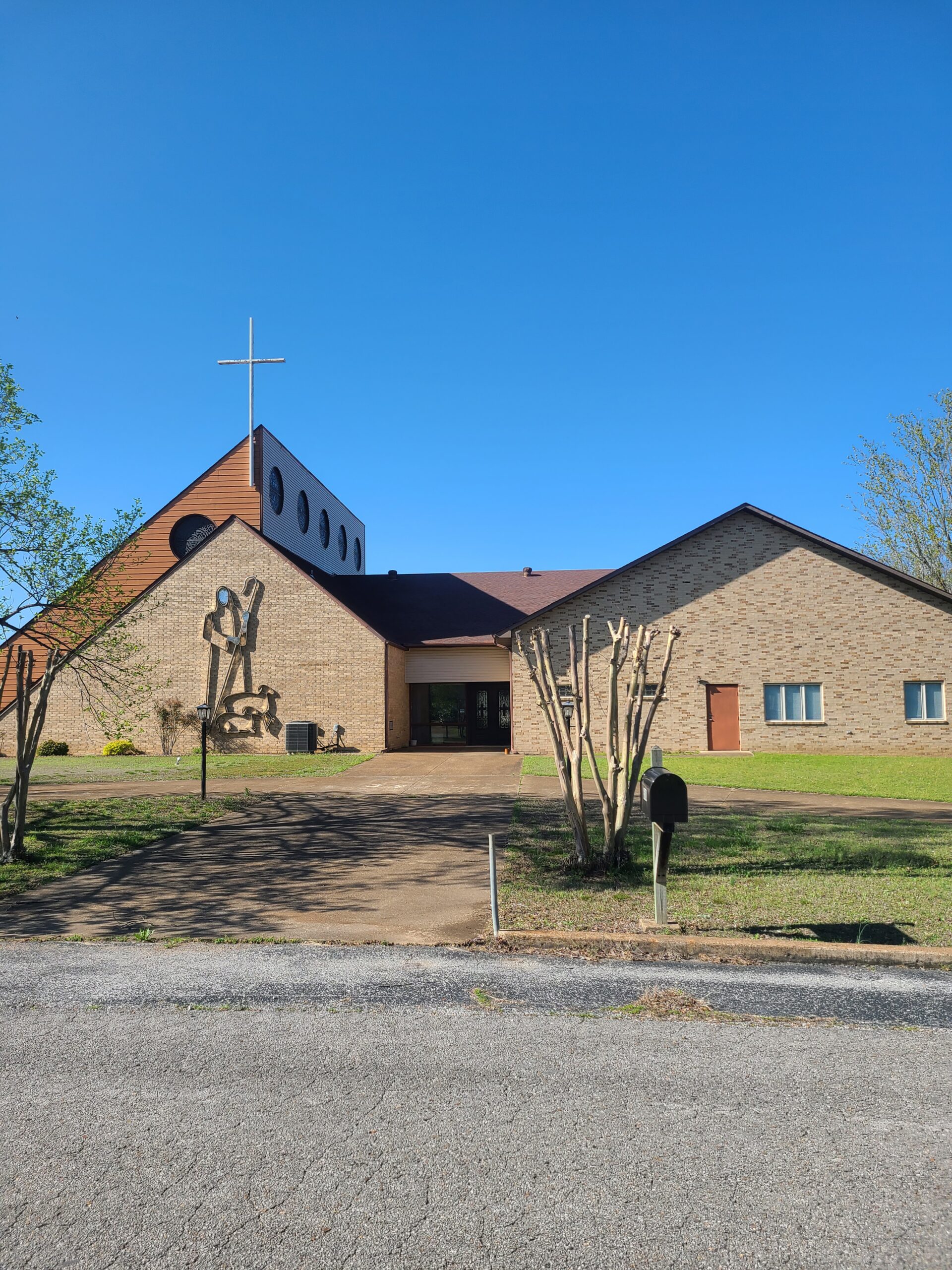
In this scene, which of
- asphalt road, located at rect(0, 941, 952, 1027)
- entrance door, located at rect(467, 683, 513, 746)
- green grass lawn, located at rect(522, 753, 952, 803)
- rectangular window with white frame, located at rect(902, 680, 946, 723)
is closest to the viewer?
asphalt road, located at rect(0, 941, 952, 1027)

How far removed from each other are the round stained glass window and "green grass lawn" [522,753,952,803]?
15494mm

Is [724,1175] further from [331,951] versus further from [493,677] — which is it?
[493,677]

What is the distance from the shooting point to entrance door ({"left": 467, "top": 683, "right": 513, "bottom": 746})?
3136 cm

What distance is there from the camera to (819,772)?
19.9 m

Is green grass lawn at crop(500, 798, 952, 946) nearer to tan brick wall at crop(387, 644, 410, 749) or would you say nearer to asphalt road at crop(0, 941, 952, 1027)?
asphalt road at crop(0, 941, 952, 1027)

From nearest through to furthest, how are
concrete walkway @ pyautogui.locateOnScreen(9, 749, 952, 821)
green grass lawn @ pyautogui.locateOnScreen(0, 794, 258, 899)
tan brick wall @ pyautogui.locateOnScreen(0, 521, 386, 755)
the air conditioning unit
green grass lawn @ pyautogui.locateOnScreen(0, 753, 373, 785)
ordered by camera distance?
green grass lawn @ pyautogui.locateOnScreen(0, 794, 258, 899) < concrete walkway @ pyautogui.locateOnScreen(9, 749, 952, 821) < green grass lawn @ pyautogui.locateOnScreen(0, 753, 373, 785) < the air conditioning unit < tan brick wall @ pyautogui.locateOnScreen(0, 521, 386, 755)

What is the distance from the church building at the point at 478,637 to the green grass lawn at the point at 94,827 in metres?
9.15

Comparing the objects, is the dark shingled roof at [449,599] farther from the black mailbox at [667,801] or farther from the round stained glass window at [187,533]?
the black mailbox at [667,801]

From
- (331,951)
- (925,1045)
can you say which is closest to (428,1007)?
(331,951)

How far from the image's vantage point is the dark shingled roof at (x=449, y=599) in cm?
3108

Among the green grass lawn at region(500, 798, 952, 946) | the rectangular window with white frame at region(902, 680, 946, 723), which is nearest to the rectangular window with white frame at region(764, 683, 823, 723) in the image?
the rectangular window with white frame at region(902, 680, 946, 723)

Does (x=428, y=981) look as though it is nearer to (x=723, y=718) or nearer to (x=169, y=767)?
(x=169, y=767)

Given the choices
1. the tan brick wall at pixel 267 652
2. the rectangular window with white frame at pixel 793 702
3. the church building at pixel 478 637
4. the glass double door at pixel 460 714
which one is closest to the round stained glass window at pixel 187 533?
the church building at pixel 478 637

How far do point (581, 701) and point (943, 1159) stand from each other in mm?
6098
